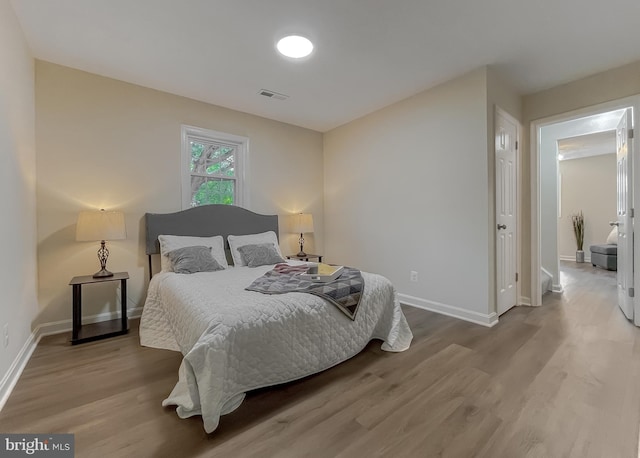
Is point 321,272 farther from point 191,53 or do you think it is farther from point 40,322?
point 40,322

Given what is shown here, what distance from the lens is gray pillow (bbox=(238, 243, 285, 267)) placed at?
3.21m

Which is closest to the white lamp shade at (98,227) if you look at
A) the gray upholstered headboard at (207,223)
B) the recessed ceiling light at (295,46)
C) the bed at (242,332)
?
the gray upholstered headboard at (207,223)

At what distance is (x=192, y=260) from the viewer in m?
2.82

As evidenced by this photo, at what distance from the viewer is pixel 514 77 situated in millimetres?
2938

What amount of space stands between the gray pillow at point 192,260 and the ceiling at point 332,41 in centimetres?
180

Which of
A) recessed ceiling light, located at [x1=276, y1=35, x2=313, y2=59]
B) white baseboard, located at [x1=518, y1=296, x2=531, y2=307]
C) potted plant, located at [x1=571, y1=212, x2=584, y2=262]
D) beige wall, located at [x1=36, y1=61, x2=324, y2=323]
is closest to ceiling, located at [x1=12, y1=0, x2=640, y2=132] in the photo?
recessed ceiling light, located at [x1=276, y1=35, x2=313, y2=59]

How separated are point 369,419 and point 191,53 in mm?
3097

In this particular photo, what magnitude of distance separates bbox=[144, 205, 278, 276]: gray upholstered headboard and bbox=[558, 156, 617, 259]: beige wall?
6.31 meters

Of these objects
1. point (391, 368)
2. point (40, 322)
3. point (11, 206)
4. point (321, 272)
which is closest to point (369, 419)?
point (391, 368)

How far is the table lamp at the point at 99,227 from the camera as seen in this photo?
2.50 metres

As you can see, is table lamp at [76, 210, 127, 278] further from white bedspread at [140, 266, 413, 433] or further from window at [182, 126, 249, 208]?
window at [182, 126, 249, 208]

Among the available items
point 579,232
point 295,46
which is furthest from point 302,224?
point 579,232

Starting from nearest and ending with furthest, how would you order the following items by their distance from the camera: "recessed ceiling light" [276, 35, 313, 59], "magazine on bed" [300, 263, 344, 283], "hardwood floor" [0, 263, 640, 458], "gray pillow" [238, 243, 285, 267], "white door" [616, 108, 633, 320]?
1. "hardwood floor" [0, 263, 640, 458]
2. "magazine on bed" [300, 263, 344, 283]
3. "recessed ceiling light" [276, 35, 313, 59]
4. "white door" [616, 108, 633, 320]
5. "gray pillow" [238, 243, 285, 267]

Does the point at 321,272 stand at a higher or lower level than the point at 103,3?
lower
